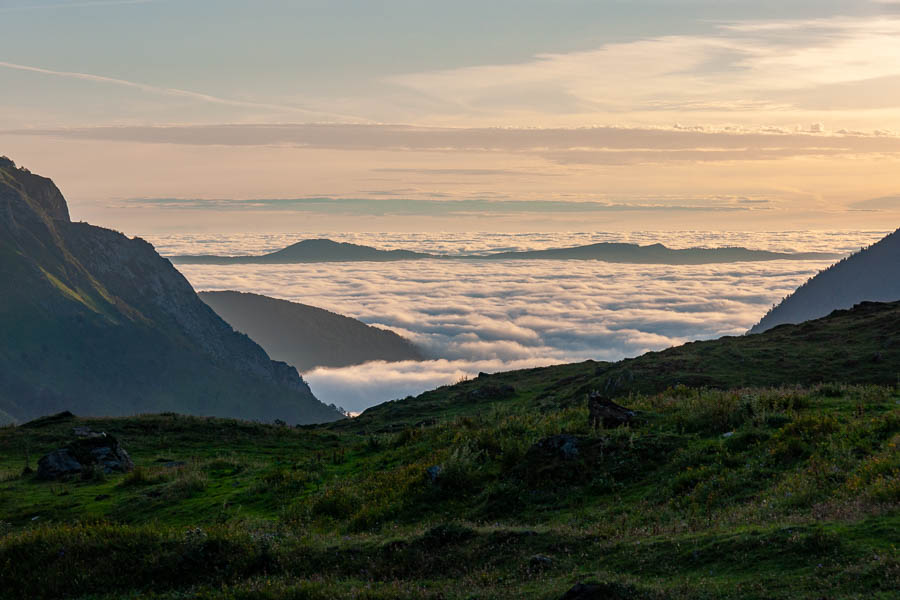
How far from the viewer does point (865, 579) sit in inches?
476

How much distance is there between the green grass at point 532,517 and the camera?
13945mm

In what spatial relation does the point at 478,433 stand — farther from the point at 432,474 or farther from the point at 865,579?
the point at 865,579

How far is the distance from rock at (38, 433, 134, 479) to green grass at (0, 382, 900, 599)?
2182 millimetres

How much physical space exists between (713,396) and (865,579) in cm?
1427

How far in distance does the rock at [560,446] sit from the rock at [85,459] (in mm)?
20158

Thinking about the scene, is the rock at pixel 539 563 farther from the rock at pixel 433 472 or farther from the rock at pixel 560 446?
the rock at pixel 433 472

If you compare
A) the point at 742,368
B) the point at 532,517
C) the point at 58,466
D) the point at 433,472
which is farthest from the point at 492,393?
the point at 532,517

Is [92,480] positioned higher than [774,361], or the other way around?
[774,361]

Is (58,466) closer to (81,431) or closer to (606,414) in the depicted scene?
(81,431)

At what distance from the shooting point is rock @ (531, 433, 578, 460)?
2127 centimetres

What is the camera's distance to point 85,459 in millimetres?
33281

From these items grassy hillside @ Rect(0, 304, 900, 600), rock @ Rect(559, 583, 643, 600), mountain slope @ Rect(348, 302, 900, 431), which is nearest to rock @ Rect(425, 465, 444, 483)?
grassy hillside @ Rect(0, 304, 900, 600)

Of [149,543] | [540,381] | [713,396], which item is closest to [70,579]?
[149,543]

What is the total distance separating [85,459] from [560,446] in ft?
73.0
